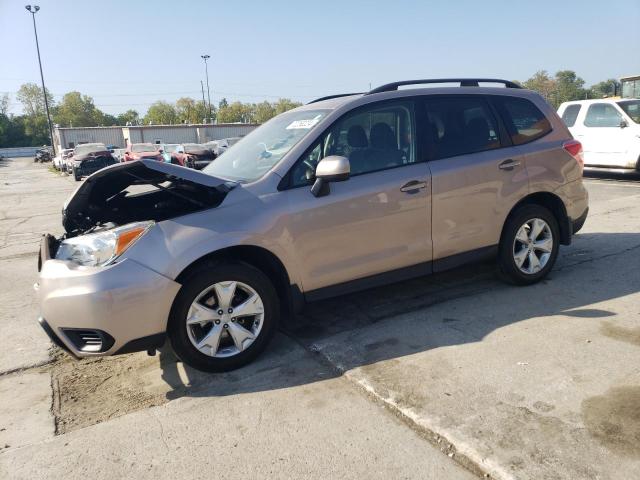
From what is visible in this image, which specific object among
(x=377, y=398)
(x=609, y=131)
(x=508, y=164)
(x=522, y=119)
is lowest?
(x=377, y=398)

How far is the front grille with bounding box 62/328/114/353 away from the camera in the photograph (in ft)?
10.5

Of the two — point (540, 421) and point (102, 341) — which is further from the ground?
point (102, 341)

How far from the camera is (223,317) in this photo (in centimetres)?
347

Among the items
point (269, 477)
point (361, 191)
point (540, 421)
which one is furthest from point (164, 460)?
point (361, 191)

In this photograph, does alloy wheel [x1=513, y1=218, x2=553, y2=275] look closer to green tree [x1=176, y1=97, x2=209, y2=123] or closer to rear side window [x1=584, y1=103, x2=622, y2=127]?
rear side window [x1=584, y1=103, x2=622, y2=127]

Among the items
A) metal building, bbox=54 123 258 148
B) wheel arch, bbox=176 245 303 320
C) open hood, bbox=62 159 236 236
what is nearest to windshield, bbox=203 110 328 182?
open hood, bbox=62 159 236 236

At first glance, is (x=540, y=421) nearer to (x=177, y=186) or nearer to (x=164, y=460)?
(x=164, y=460)

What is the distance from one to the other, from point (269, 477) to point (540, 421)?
1456 mm

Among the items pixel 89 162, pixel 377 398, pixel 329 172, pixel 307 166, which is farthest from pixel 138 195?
pixel 89 162

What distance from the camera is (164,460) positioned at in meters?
2.66

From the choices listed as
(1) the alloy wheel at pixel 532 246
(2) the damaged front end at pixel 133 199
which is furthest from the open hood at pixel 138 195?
(1) the alloy wheel at pixel 532 246

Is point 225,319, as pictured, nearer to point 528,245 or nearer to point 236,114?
point 528,245

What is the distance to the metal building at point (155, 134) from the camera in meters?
60.2

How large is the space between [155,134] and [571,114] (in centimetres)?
5455
